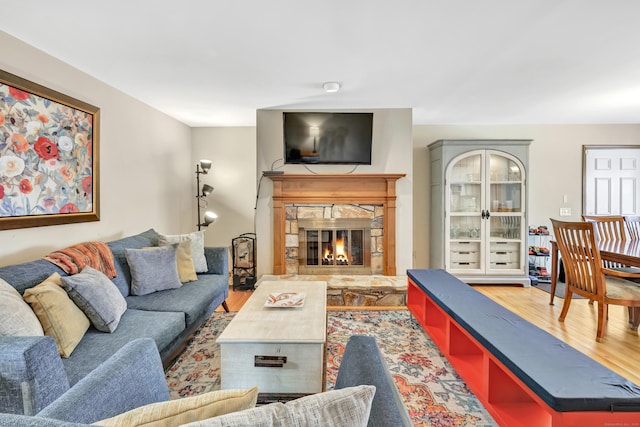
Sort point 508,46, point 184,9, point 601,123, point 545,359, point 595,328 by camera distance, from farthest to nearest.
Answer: point 601,123 < point 595,328 < point 508,46 < point 184,9 < point 545,359

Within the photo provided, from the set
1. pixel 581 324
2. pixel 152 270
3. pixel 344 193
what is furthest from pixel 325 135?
pixel 581 324

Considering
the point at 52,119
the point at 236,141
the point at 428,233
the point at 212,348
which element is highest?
the point at 236,141

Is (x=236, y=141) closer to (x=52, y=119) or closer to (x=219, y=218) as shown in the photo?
(x=219, y=218)

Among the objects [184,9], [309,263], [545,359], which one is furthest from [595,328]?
[184,9]

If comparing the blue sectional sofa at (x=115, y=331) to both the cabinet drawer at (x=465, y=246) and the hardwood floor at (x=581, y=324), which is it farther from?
the cabinet drawer at (x=465, y=246)

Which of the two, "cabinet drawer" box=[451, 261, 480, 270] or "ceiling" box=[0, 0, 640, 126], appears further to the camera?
"cabinet drawer" box=[451, 261, 480, 270]

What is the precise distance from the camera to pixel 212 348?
2350mm

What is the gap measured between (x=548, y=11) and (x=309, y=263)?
3.11m

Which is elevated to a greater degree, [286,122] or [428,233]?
[286,122]

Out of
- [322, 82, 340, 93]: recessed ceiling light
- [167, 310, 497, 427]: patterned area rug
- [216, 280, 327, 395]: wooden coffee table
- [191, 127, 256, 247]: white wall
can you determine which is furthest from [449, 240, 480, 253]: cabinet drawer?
[216, 280, 327, 395]: wooden coffee table

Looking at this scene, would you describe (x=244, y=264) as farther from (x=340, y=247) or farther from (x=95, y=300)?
(x=95, y=300)

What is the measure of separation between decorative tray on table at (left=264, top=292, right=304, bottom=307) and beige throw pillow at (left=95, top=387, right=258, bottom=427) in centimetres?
140

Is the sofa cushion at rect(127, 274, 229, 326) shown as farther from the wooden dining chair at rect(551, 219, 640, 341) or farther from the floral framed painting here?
the wooden dining chair at rect(551, 219, 640, 341)

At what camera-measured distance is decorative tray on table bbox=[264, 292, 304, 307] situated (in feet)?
6.84
